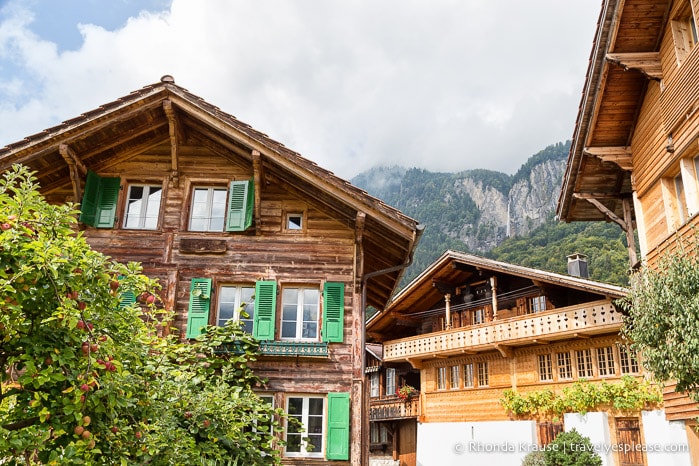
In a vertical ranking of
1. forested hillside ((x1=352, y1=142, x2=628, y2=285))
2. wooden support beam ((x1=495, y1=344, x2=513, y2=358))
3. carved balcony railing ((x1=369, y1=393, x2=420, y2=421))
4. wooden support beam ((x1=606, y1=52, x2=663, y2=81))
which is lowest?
carved balcony railing ((x1=369, y1=393, x2=420, y2=421))

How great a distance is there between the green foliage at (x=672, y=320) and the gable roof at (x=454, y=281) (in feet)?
38.7

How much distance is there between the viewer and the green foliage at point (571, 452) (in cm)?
2030

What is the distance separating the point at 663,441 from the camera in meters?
20.1

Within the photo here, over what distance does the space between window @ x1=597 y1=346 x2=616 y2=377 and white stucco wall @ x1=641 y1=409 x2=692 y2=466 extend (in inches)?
82.0

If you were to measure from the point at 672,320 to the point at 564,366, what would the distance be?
617 inches

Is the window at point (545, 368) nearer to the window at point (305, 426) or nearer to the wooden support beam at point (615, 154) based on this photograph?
the wooden support beam at point (615, 154)

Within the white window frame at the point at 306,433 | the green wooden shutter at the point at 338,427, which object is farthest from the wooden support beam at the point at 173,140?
the green wooden shutter at the point at 338,427

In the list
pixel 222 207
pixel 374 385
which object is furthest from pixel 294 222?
pixel 374 385

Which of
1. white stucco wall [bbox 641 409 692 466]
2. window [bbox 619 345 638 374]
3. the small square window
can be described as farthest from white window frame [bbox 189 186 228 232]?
window [bbox 619 345 638 374]

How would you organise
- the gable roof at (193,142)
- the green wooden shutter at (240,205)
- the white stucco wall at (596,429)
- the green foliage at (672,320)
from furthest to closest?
the white stucco wall at (596,429), the green wooden shutter at (240,205), the gable roof at (193,142), the green foliage at (672,320)

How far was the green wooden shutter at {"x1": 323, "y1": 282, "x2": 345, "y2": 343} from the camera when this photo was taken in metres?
13.2

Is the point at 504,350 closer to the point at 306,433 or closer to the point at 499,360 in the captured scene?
the point at 499,360

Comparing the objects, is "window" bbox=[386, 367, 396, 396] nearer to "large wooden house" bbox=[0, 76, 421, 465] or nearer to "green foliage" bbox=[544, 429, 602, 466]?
"green foliage" bbox=[544, 429, 602, 466]

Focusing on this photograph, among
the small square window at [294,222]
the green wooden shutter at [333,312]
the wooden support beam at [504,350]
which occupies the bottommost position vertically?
the green wooden shutter at [333,312]
